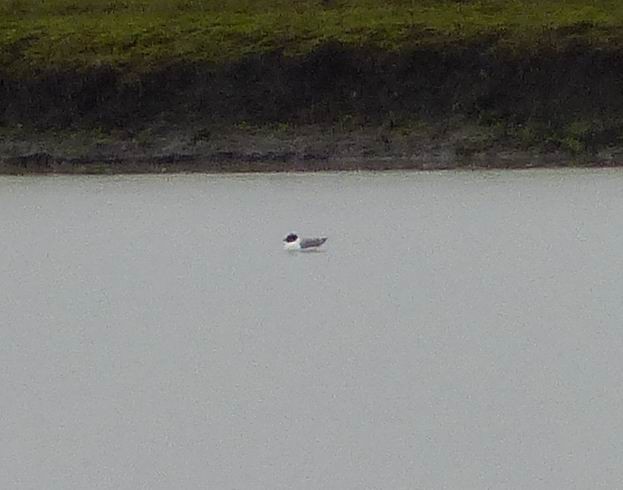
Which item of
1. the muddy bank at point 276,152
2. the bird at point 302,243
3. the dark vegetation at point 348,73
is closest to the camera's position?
the bird at point 302,243

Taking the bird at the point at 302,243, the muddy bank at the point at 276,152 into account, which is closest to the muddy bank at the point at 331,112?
the muddy bank at the point at 276,152

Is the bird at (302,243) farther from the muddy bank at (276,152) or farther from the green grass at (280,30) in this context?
the green grass at (280,30)

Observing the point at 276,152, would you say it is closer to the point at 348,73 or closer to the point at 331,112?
the point at 331,112

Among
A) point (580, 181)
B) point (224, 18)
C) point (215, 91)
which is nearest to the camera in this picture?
point (580, 181)

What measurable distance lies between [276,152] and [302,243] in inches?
118

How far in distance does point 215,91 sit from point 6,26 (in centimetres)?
228

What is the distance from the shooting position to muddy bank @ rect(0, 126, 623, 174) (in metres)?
13.2

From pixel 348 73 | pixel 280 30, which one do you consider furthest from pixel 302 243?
pixel 280 30

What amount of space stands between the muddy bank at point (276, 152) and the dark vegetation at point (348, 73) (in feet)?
0.34

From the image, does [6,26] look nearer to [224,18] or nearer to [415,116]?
[224,18]

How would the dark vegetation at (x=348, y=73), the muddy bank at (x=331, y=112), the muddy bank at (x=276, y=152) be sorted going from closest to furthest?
the muddy bank at (x=276, y=152) → the muddy bank at (x=331, y=112) → the dark vegetation at (x=348, y=73)

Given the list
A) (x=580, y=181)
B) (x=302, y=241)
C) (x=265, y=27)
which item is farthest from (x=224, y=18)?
(x=302, y=241)

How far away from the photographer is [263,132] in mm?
13844

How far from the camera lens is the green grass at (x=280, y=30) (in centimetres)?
1427
